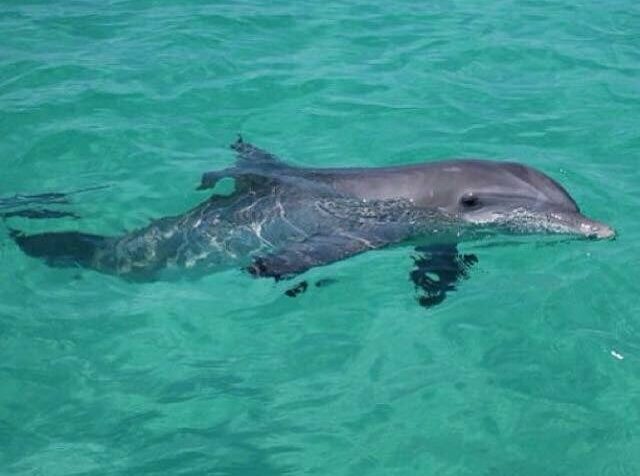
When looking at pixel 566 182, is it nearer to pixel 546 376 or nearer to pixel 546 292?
pixel 546 292

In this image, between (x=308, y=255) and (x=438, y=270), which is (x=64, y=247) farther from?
(x=438, y=270)

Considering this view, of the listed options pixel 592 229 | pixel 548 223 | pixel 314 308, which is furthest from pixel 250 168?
pixel 592 229

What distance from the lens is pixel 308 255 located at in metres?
7.48

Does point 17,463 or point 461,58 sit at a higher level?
point 461,58

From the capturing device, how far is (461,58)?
14125 millimetres

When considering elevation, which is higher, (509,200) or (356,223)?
(509,200)

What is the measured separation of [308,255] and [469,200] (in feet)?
5.23

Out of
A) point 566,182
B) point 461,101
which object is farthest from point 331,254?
point 461,101

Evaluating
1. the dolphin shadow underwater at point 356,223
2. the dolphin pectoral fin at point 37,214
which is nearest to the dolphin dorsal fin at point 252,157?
the dolphin shadow underwater at point 356,223

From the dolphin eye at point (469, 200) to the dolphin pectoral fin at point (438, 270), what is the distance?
48 cm

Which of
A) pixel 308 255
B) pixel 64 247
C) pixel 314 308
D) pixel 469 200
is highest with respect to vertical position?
pixel 469 200

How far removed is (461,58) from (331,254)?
739 cm

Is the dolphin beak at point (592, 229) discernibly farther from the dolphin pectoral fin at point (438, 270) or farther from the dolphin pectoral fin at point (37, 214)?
the dolphin pectoral fin at point (37, 214)

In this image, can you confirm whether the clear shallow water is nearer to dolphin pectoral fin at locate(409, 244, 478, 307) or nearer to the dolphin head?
dolphin pectoral fin at locate(409, 244, 478, 307)
